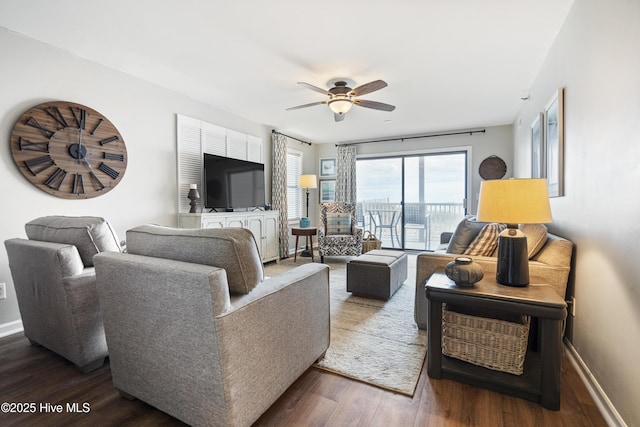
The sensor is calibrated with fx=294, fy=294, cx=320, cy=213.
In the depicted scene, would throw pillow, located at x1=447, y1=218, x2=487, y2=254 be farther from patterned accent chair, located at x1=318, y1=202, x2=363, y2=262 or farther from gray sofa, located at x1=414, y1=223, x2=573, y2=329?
patterned accent chair, located at x1=318, y1=202, x2=363, y2=262

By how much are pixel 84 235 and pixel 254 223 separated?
2.68m

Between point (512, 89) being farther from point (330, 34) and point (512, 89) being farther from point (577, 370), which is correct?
point (577, 370)

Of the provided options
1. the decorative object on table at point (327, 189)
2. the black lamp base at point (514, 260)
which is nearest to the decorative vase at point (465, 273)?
the black lamp base at point (514, 260)

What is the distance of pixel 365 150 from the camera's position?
647 centimetres

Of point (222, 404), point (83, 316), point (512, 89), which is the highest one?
point (512, 89)

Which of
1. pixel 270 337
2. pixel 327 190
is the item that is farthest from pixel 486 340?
pixel 327 190

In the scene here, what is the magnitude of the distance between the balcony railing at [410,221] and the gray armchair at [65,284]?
206 inches

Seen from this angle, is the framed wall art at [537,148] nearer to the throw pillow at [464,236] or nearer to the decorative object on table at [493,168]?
the throw pillow at [464,236]

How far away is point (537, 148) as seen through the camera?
314cm

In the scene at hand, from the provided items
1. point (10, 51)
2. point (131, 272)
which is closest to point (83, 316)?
point (131, 272)

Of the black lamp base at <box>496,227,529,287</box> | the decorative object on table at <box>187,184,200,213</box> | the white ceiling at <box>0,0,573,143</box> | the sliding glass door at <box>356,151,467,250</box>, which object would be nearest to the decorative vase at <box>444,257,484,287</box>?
the black lamp base at <box>496,227,529,287</box>

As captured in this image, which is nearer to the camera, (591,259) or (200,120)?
(591,259)

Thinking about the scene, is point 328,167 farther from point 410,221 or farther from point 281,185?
point 410,221

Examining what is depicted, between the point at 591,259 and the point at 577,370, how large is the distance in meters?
0.71
